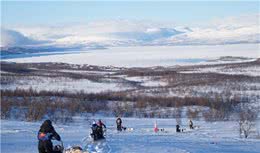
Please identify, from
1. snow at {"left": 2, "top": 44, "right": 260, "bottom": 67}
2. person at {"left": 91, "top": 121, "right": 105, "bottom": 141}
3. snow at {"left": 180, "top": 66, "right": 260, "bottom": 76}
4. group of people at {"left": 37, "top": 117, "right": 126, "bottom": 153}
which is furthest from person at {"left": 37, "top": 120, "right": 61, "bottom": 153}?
snow at {"left": 2, "top": 44, "right": 260, "bottom": 67}

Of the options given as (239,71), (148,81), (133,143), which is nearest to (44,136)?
Result: (133,143)

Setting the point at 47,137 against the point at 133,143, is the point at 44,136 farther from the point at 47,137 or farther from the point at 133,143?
the point at 133,143

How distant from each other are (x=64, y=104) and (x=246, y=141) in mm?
15781

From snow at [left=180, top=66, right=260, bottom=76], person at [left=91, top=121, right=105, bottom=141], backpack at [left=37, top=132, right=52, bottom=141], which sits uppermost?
snow at [left=180, top=66, right=260, bottom=76]

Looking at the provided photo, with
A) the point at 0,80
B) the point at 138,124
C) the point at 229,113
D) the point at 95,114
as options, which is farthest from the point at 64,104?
the point at 0,80

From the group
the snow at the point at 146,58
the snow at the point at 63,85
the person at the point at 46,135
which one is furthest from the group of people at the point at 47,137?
the snow at the point at 146,58

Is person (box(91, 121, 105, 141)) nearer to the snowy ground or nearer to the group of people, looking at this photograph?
the snowy ground

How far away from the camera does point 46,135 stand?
957cm

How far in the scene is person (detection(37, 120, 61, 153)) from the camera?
946 centimetres

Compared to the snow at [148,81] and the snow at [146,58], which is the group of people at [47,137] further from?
the snow at [146,58]

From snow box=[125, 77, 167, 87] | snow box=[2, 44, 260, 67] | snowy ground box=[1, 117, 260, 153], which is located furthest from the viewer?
snow box=[2, 44, 260, 67]

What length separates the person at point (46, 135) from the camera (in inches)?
372

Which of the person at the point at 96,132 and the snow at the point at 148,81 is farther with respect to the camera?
the snow at the point at 148,81

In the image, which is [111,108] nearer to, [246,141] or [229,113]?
[229,113]
